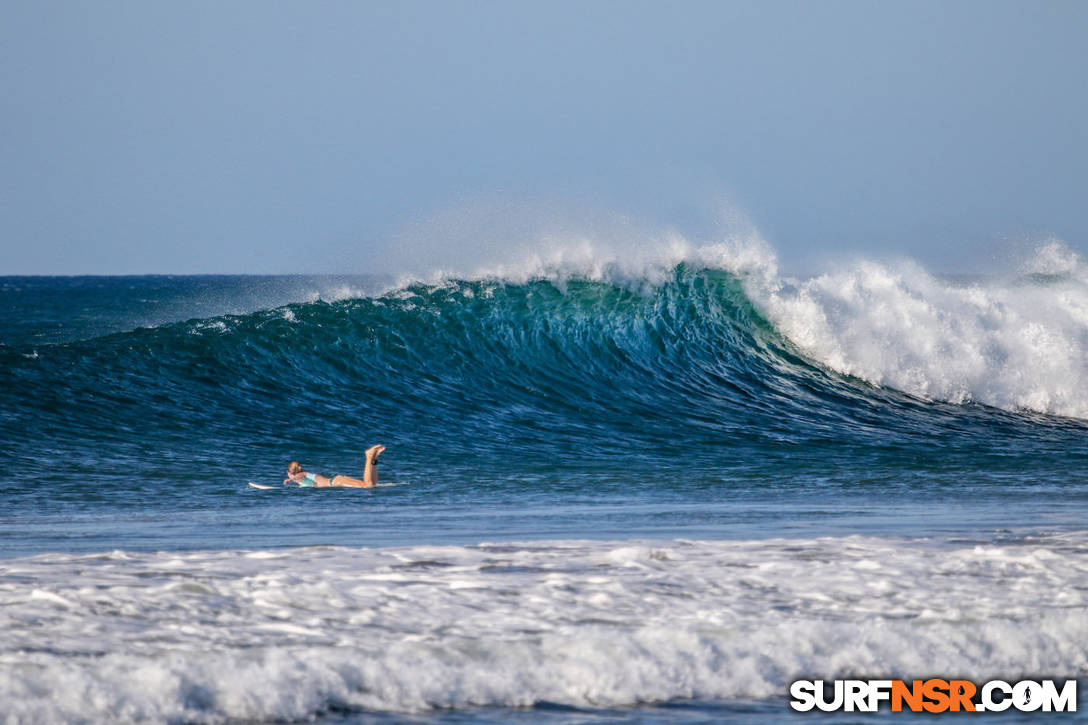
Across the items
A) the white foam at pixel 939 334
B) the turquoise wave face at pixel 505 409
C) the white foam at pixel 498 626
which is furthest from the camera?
the white foam at pixel 939 334

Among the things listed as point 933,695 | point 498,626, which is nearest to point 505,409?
point 498,626

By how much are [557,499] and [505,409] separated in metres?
4.82

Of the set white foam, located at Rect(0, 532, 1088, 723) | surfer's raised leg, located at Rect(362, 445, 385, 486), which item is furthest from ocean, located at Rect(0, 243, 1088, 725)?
surfer's raised leg, located at Rect(362, 445, 385, 486)

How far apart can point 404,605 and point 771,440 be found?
793 cm

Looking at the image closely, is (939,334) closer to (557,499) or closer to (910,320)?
(910,320)

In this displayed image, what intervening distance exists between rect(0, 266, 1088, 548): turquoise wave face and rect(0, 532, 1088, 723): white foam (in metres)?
3.06

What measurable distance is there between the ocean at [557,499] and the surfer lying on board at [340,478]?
158 mm

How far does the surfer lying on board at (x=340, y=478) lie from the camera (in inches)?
367

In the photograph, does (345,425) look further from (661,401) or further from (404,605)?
(404,605)

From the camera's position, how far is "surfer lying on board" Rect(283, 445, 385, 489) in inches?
367

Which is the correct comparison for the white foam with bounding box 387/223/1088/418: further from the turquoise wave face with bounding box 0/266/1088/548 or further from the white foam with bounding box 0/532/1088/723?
the white foam with bounding box 0/532/1088/723

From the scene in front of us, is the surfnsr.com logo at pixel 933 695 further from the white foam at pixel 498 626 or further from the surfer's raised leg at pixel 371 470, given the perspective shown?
the surfer's raised leg at pixel 371 470

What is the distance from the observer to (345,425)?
41.2ft

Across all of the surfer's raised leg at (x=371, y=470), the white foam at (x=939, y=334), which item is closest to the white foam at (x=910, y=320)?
the white foam at (x=939, y=334)
